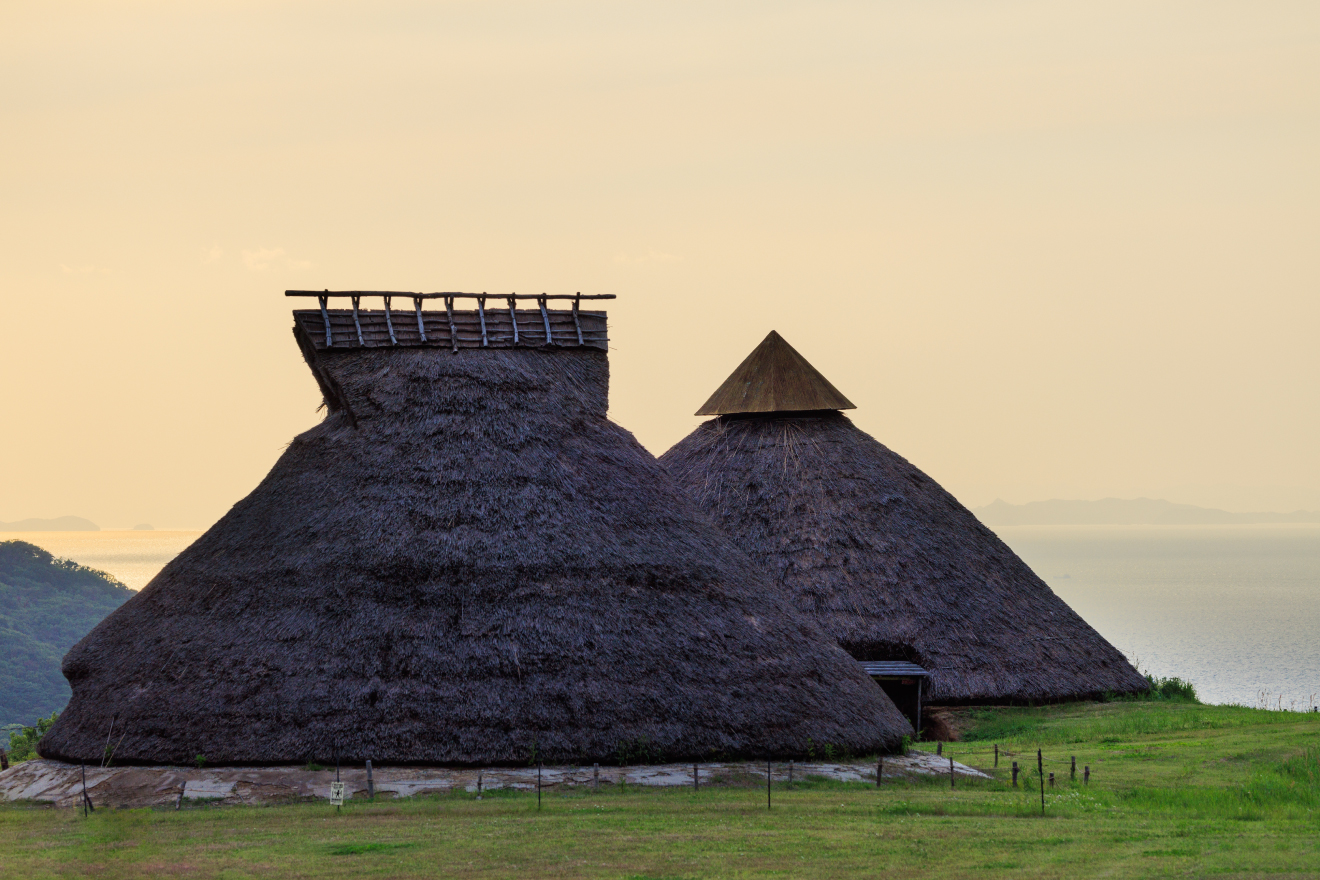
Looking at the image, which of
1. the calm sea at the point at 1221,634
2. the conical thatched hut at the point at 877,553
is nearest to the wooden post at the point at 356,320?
the conical thatched hut at the point at 877,553

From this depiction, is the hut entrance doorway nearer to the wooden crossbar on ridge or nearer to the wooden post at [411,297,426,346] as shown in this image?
the wooden crossbar on ridge

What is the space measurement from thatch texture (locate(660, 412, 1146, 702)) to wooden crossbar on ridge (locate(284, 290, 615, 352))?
10000 mm

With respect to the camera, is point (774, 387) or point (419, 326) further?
point (774, 387)

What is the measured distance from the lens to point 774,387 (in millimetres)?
45000

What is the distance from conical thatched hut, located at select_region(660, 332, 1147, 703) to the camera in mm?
36875

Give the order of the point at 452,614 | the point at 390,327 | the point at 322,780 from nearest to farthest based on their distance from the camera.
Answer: the point at 322,780
the point at 452,614
the point at 390,327

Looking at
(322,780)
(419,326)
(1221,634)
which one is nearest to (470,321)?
(419,326)

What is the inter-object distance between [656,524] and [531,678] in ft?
17.8

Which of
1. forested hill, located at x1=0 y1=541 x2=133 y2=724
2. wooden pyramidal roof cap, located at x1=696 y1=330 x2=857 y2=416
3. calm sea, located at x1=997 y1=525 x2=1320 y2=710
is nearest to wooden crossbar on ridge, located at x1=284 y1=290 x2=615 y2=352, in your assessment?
wooden pyramidal roof cap, located at x1=696 y1=330 x2=857 y2=416

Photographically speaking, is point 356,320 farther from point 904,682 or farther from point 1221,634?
point 1221,634

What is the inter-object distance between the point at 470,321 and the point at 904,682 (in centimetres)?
1584

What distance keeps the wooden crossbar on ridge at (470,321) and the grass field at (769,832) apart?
41.9 feet

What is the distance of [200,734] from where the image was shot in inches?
982

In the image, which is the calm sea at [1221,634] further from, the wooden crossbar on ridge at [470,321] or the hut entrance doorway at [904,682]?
the wooden crossbar on ridge at [470,321]
